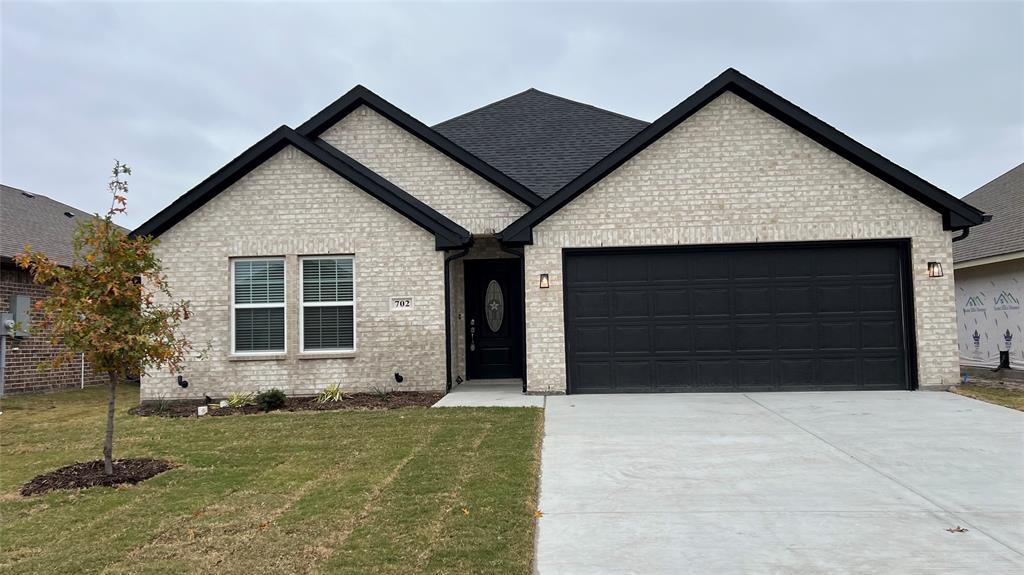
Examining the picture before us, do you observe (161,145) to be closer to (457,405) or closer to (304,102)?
(304,102)

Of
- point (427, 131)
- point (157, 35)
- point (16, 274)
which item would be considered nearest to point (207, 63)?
point (157, 35)

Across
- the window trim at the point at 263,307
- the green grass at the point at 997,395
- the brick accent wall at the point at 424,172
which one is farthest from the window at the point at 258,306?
the green grass at the point at 997,395

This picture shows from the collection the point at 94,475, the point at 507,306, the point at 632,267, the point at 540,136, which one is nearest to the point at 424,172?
the point at 507,306

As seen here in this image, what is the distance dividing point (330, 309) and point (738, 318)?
7388 mm

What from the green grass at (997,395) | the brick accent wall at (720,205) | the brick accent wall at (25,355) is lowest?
the green grass at (997,395)

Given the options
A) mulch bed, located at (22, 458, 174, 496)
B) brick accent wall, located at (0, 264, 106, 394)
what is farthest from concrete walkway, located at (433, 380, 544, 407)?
brick accent wall, located at (0, 264, 106, 394)

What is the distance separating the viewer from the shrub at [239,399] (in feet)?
35.8

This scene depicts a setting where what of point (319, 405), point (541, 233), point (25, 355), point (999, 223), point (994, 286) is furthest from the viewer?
point (999, 223)

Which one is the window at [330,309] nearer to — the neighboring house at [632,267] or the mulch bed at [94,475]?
the neighboring house at [632,267]

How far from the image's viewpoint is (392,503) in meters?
5.09

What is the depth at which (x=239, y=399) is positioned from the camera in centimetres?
1097

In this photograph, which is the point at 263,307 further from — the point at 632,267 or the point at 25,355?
the point at 25,355

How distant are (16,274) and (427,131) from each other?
10237 millimetres

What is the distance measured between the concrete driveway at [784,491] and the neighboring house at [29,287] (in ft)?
35.6
